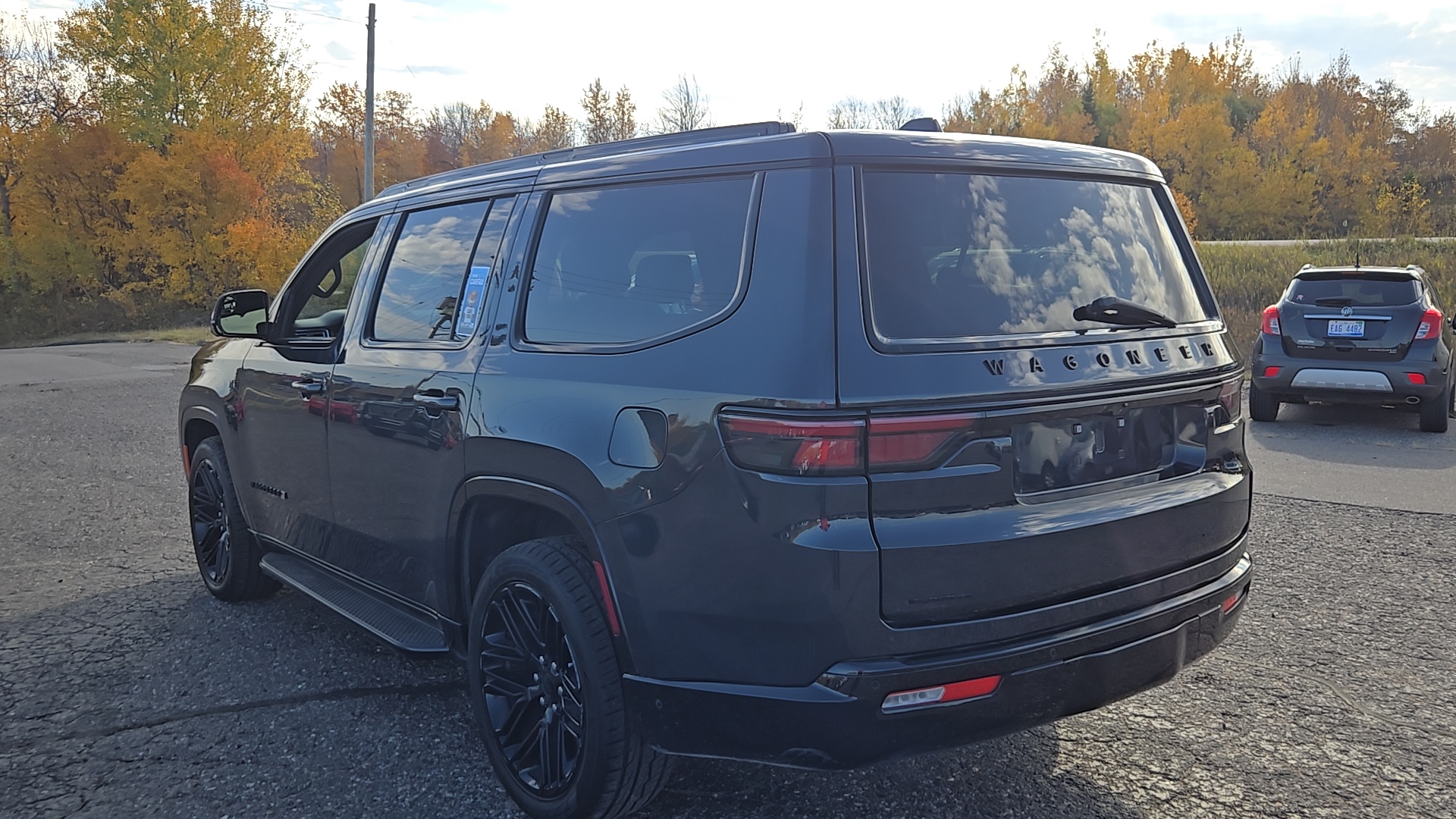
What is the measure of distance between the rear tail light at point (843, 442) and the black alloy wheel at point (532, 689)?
81 centimetres

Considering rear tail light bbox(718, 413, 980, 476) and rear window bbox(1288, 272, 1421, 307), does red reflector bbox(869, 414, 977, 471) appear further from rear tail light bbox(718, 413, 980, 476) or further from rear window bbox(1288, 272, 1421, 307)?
rear window bbox(1288, 272, 1421, 307)

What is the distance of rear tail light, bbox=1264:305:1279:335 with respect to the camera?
10.4 m

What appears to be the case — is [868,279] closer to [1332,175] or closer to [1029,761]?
[1029,761]

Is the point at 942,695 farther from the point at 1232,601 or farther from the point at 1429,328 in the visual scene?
the point at 1429,328

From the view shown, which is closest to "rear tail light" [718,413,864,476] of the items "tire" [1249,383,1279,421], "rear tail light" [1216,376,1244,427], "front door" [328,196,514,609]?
"front door" [328,196,514,609]

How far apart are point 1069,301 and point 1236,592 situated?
100 cm

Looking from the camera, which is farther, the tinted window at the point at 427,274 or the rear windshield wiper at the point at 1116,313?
the tinted window at the point at 427,274

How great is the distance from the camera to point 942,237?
261 cm

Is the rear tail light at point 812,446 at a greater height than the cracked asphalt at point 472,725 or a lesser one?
greater

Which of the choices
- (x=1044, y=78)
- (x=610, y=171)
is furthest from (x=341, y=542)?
(x=1044, y=78)

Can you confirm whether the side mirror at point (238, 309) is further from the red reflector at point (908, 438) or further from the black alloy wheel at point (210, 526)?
the red reflector at point (908, 438)

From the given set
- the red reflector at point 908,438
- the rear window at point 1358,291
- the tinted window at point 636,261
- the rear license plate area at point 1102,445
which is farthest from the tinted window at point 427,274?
the rear window at point 1358,291

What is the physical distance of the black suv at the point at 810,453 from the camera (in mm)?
2352

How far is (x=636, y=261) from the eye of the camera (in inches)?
115
